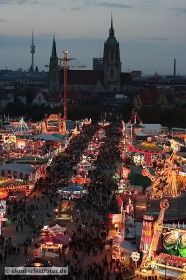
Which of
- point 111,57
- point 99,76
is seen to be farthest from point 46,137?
point 99,76

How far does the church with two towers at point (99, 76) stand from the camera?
405 feet

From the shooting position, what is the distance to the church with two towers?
123562 mm

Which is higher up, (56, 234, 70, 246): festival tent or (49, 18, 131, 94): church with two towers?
(49, 18, 131, 94): church with two towers

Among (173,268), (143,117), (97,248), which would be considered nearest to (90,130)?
(143,117)

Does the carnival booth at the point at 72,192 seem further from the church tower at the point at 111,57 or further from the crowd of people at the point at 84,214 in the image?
the church tower at the point at 111,57

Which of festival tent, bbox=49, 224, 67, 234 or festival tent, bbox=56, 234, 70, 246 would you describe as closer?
festival tent, bbox=56, 234, 70, 246

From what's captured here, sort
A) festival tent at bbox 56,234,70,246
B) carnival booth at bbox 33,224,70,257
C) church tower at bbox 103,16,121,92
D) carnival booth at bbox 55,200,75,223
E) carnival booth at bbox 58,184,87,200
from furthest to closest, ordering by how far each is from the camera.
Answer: church tower at bbox 103,16,121,92 → carnival booth at bbox 58,184,87,200 → carnival booth at bbox 55,200,75,223 → festival tent at bbox 56,234,70,246 → carnival booth at bbox 33,224,70,257

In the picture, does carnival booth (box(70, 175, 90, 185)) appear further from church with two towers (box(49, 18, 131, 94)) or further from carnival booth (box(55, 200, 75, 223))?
church with two towers (box(49, 18, 131, 94))

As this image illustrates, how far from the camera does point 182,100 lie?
120 metres

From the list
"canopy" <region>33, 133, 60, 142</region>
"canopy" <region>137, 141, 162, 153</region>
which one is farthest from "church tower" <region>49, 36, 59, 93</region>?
"canopy" <region>137, 141, 162, 153</region>

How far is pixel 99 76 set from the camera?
427 feet

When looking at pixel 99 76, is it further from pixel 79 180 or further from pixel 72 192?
pixel 72 192

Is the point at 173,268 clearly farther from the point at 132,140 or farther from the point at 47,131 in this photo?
the point at 47,131

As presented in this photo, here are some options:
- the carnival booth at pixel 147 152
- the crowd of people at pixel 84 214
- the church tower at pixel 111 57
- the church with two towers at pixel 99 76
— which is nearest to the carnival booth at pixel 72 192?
the crowd of people at pixel 84 214
